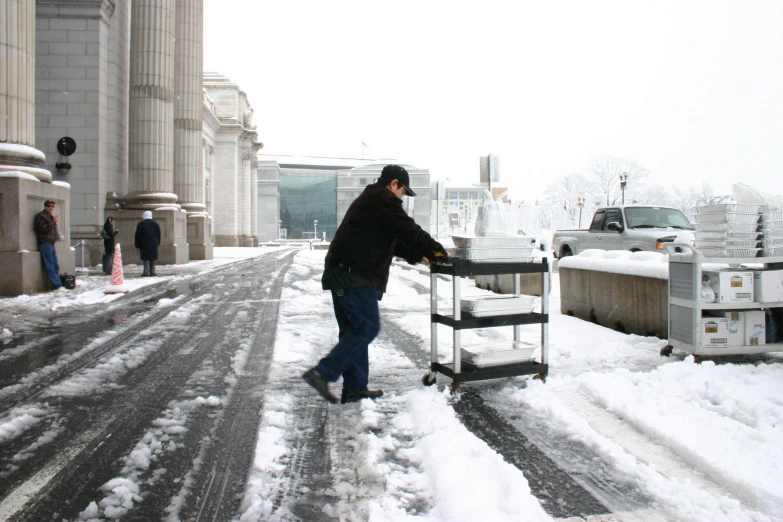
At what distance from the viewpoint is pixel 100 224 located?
2208 cm

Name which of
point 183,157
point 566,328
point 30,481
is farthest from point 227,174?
point 30,481

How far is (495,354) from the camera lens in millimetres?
5207

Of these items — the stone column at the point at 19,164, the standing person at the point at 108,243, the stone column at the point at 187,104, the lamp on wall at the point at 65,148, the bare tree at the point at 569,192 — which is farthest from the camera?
the bare tree at the point at 569,192

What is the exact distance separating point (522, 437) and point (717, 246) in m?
3.74

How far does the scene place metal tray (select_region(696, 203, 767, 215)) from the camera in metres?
6.43

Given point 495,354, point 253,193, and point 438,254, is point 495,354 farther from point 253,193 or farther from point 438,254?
point 253,193

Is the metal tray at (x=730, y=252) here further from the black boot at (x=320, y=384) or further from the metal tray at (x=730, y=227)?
the black boot at (x=320, y=384)

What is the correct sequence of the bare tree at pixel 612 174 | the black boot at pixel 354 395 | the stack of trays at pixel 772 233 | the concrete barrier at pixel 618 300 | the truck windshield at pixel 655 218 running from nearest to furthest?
the black boot at pixel 354 395 → the stack of trays at pixel 772 233 → the concrete barrier at pixel 618 300 → the truck windshield at pixel 655 218 → the bare tree at pixel 612 174

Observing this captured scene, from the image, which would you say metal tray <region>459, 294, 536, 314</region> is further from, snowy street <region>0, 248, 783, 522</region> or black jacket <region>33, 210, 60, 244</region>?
black jacket <region>33, 210, 60, 244</region>

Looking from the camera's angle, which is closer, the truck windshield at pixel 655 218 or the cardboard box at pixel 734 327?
the cardboard box at pixel 734 327

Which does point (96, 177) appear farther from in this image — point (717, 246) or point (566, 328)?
point (717, 246)

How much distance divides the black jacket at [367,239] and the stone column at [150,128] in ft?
64.3

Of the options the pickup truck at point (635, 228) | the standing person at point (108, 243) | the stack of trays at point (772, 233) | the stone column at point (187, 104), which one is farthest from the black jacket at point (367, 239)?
the stone column at point (187, 104)

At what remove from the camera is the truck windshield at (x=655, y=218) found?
15.6 m
